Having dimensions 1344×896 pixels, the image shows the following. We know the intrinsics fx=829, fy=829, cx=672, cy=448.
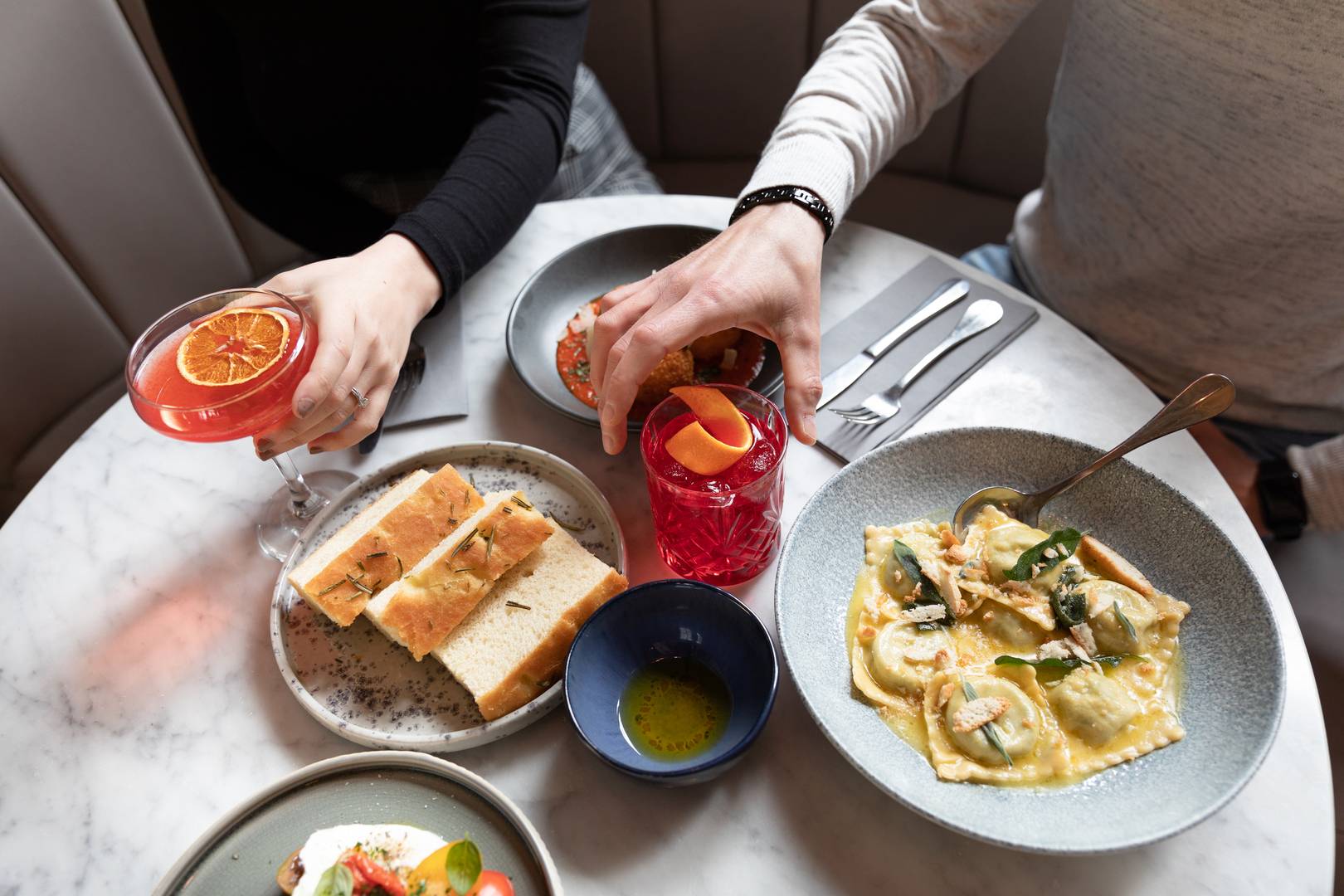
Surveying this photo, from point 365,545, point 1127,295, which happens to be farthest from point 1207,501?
point 365,545

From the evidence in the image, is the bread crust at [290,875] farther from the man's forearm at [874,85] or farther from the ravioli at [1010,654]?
the man's forearm at [874,85]

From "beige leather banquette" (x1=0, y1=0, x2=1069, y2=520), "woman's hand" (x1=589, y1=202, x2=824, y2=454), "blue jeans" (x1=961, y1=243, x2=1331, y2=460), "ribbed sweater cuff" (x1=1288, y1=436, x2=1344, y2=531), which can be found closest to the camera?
"woman's hand" (x1=589, y1=202, x2=824, y2=454)

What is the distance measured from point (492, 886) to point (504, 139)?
1141 millimetres

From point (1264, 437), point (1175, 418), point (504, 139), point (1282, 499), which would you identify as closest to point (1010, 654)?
point (1175, 418)

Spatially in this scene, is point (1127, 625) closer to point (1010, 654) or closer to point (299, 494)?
point (1010, 654)

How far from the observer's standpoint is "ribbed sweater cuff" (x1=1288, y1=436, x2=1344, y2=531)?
4.00ft

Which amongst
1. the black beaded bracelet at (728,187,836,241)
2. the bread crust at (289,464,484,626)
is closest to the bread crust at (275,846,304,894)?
the bread crust at (289,464,484,626)

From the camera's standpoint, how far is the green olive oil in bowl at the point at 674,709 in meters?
0.85

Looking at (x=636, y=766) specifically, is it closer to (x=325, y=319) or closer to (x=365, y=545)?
(x=365, y=545)

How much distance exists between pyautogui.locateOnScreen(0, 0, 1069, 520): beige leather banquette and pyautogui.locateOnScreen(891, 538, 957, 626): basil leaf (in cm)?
145

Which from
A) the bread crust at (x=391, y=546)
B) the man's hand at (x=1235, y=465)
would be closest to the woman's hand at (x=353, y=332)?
the bread crust at (x=391, y=546)

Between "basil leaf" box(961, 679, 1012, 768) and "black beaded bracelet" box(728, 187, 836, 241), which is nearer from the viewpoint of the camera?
"basil leaf" box(961, 679, 1012, 768)

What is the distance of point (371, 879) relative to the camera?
0.71 m

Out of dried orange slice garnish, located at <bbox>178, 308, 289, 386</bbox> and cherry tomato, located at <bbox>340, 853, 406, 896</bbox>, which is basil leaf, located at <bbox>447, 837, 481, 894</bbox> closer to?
cherry tomato, located at <bbox>340, 853, 406, 896</bbox>
